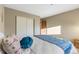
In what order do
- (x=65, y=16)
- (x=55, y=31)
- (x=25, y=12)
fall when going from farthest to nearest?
(x=65, y=16), (x=55, y=31), (x=25, y=12)

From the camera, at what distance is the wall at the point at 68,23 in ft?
8.00

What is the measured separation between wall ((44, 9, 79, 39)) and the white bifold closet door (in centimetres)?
40

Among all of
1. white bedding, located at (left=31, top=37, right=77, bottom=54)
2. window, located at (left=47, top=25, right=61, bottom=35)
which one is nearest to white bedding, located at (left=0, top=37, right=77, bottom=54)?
→ white bedding, located at (left=31, top=37, right=77, bottom=54)

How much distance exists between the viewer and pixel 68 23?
105 inches

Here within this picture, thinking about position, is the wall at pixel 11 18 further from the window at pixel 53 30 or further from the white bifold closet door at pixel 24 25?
the window at pixel 53 30

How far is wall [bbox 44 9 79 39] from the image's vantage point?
8.00 feet

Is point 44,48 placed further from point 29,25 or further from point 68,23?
point 68,23

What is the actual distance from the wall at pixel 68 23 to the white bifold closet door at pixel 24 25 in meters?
0.40

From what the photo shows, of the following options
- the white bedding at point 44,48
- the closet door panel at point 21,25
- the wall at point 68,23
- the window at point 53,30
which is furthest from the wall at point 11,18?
the white bedding at point 44,48
